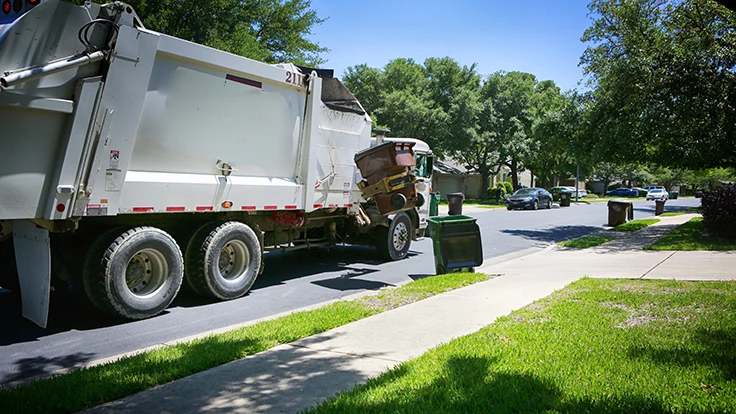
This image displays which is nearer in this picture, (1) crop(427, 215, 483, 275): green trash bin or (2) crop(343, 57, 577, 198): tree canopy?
(1) crop(427, 215, 483, 275): green trash bin

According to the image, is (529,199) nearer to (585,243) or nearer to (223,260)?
(585,243)

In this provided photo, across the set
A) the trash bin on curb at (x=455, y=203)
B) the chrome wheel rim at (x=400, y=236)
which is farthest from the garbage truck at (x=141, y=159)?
the trash bin on curb at (x=455, y=203)

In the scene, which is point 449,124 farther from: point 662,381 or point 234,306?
point 662,381

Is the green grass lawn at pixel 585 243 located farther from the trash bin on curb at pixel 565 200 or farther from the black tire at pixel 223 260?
the trash bin on curb at pixel 565 200

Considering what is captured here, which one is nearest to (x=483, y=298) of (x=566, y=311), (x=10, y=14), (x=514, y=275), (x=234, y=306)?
(x=566, y=311)

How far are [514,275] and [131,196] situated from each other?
6.39m

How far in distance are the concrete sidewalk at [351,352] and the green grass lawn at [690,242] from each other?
3510 mm

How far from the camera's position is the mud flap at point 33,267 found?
5.93 meters

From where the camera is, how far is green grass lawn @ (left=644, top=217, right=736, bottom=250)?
1362 centimetres

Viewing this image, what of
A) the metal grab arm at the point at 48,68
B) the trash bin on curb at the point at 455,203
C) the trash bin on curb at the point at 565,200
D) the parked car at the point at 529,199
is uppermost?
the trash bin on curb at the point at 565,200

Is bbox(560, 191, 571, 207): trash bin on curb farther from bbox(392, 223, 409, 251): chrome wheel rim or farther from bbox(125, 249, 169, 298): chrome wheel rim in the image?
bbox(125, 249, 169, 298): chrome wheel rim

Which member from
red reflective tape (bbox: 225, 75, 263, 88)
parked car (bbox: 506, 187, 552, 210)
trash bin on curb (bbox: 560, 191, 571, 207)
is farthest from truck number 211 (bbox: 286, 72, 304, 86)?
trash bin on curb (bbox: 560, 191, 571, 207)

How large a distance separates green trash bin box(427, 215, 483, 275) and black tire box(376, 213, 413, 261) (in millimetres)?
2051

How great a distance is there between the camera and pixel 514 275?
32.6 ft
